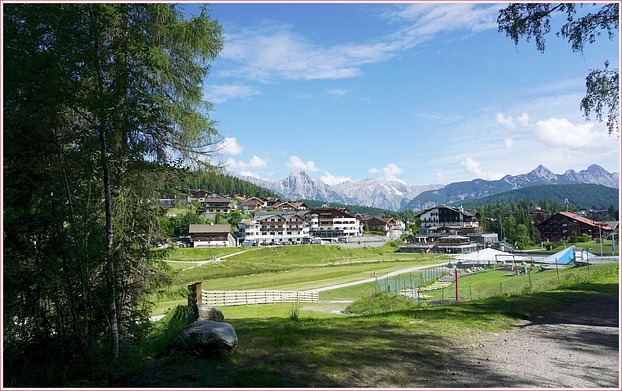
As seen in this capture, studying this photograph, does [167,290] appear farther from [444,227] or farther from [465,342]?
[444,227]

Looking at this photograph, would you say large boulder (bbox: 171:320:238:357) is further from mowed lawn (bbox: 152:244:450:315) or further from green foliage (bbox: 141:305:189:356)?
mowed lawn (bbox: 152:244:450:315)

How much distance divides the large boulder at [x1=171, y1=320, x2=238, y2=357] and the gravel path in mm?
3153

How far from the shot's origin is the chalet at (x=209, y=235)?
3189 inches

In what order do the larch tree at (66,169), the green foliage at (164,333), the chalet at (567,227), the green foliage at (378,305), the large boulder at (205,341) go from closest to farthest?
the larch tree at (66,169) < the large boulder at (205,341) < the green foliage at (164,333) < the green foliage at (378,305) < the chalet at (567,227)

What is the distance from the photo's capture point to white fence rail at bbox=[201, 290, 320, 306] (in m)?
24.9

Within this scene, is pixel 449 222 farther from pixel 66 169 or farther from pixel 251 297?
pixel 66 169

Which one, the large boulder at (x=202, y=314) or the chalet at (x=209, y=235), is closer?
the large boulder at (x=202, y=314)

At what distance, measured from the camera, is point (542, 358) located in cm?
768

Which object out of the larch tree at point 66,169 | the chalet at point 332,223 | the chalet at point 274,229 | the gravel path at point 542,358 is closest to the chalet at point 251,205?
the chalet at point 332,223

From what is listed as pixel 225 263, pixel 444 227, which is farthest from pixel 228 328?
pixel 444 227

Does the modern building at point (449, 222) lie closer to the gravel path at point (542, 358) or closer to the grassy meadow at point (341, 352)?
the grassy meadow at point (341, 352)

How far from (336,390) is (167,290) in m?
6.58

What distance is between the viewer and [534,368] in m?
7.04

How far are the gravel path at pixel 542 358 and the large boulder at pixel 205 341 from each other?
3.15m
